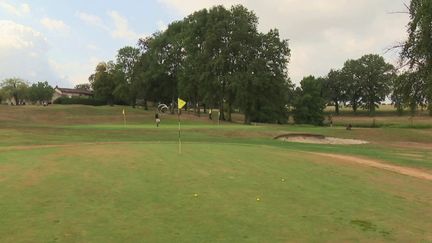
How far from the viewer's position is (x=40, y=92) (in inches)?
6437

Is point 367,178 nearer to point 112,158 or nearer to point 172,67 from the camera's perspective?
point 112,158

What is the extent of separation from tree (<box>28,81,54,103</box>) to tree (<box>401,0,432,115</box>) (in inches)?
5781

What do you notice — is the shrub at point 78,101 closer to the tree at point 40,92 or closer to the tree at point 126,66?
the tree at point 126,66

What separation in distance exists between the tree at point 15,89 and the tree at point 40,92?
6.91ft

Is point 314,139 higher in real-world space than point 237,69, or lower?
lower

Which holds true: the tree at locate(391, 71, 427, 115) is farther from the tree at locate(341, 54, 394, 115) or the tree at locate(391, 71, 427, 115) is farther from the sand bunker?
the tree at locate(341, 54, 394, 115)

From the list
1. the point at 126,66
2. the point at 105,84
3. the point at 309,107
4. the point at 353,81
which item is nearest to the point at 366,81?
the point at 353,81

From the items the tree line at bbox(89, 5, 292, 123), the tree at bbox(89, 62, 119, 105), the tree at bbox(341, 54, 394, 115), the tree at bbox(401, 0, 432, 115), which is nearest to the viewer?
the tree at bbox(401, 0, 432, 115)

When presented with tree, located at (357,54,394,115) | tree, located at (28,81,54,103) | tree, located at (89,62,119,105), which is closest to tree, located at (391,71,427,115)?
tree, located at (89,62,119,105)

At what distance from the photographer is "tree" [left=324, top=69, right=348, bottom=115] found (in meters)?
147

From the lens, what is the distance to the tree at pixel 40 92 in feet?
530

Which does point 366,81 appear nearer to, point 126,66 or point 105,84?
point 126,66

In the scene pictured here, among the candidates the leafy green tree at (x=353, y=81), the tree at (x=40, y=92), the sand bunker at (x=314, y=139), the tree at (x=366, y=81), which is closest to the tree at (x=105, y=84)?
the tree at (x=40, y=92)

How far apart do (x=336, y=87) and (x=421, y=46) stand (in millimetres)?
118232
